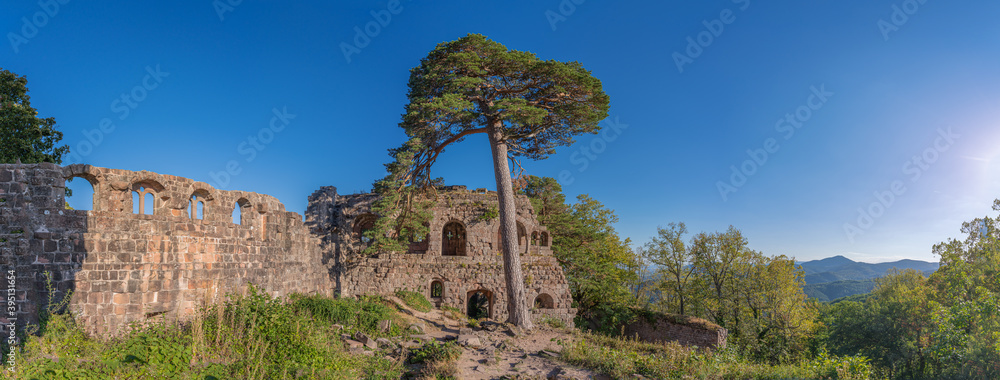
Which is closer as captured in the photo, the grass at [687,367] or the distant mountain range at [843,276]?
the grass at [687,367]

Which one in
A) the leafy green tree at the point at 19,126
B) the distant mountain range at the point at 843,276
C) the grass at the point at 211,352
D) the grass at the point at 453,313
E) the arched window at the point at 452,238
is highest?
the leafy green tree at the point at 19,126

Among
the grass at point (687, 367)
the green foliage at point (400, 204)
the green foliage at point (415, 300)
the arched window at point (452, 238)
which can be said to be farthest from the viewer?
the arched window at point (452, 238)

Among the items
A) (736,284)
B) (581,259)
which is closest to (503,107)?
(581,259)

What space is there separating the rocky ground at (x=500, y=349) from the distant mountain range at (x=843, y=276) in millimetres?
55702

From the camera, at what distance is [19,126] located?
45.7ft

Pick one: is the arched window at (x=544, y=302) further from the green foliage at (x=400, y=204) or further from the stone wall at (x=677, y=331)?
the green foliage at (x=400, y=204)

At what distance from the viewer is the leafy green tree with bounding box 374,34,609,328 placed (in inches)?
544

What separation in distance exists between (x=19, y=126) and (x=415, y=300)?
14626mm

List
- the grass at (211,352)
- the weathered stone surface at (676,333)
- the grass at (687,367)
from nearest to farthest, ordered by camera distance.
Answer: the grass at (211,352)
the grass at (687,367)
the weathered stone surface at (676,333)

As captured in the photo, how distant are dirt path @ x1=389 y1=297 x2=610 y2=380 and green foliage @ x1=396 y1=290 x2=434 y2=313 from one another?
0.75m

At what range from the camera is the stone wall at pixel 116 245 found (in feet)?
23.1

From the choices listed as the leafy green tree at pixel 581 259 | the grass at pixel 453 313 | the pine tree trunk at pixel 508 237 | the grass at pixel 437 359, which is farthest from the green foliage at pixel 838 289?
the grass at pixel 437 359

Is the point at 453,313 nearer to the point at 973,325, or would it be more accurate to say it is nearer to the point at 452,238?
the point at 452,238

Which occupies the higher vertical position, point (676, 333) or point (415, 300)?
point (415, 300)
